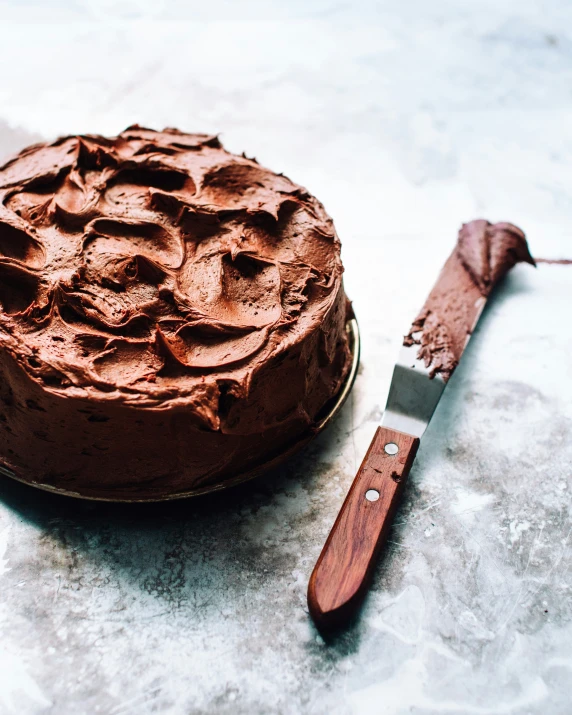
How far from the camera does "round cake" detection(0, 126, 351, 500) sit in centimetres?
217

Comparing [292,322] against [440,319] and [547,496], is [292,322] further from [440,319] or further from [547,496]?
[547,496]

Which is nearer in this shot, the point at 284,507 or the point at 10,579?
the point at 10,579

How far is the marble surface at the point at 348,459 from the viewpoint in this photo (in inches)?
85.0

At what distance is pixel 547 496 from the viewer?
2.66 m

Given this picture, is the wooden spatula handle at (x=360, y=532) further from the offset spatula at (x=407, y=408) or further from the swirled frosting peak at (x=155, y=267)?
the swirled frosting peak at (x=155, y=267)

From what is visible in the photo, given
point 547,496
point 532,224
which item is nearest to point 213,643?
point 547,496

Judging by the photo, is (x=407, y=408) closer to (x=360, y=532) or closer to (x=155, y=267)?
(x=360, y=532)

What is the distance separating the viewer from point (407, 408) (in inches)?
103

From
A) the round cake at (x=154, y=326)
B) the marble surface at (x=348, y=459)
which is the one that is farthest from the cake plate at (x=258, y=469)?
the marble surface at (x=348, y=459)

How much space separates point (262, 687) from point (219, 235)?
5.20 feet

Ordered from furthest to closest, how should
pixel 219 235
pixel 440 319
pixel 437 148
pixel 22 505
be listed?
pixel 437 148
pixel 440 319
pixel 219 235
pixel 22 505

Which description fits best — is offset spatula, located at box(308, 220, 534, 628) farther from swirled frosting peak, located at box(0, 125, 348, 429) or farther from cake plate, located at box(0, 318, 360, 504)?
swirled frosting peak, located at box(0, 125, 348, 429)

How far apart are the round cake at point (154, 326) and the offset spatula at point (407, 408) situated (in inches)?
10.9

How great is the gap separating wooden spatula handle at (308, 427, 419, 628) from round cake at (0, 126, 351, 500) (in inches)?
11.8
